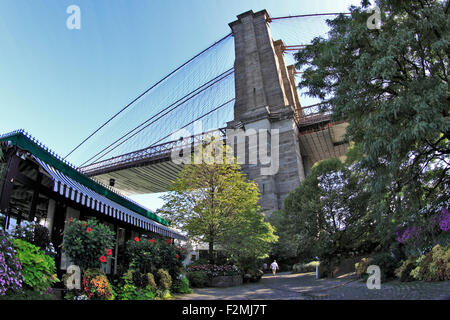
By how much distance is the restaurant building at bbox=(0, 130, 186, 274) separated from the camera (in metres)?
7.12

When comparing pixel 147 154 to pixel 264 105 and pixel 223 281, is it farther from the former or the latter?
pixel 223 281

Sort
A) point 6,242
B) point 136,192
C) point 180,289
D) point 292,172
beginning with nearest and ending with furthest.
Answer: point 6,242
point 180,289
point 292,172
point 136,192

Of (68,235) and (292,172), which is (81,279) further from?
(292,172)

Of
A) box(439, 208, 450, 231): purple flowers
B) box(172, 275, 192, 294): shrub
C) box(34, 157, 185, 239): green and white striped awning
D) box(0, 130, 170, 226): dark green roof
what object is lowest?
box(172, 275, 192, 294): shrub

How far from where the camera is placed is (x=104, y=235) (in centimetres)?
688

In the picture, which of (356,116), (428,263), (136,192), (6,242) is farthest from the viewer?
(136,192)

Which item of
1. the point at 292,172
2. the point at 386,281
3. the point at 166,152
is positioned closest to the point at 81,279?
the point at 386,281

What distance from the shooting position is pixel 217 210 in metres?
15.0

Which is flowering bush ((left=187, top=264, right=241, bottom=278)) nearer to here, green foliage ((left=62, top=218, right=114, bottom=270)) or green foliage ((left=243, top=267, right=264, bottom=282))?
green foliage ((left=243, top=267, right=264, bottom=282))

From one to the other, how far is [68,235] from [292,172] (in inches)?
1057

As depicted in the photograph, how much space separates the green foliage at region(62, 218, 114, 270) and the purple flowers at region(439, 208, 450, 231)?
848 centimetres

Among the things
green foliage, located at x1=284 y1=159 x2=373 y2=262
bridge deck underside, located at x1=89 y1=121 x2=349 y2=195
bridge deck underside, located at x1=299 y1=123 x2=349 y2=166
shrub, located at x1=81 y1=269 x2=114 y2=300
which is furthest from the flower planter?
bridge deck underside, located at x1=299 y1=123 x2=349 y2=166

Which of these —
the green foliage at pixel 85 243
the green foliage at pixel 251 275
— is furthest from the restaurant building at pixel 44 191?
the green foliage at pixel 251 275

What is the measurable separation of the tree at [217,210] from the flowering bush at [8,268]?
10.2 metres
